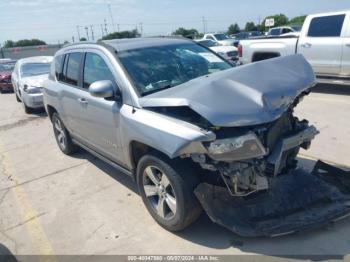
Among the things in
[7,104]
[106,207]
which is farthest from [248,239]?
[7,104]

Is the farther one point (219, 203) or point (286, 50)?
point (286, 50)

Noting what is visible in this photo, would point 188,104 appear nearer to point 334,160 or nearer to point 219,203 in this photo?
point 219,203

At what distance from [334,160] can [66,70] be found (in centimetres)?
422

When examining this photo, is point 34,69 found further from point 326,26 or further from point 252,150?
point 252,150

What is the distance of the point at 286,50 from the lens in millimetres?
10344

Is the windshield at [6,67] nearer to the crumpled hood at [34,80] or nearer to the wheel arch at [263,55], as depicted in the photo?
the crumpled hood at [34,80]

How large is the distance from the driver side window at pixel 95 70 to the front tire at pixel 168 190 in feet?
3.85

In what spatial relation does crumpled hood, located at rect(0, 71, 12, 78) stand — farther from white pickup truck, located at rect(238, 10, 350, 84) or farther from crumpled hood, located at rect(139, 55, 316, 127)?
crumpled hood, located at rect(139, 55, 316, 127)

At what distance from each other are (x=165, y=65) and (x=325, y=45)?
22.4 feet

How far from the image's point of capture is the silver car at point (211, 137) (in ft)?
10.1

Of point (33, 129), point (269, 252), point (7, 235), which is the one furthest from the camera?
point (33, 129)

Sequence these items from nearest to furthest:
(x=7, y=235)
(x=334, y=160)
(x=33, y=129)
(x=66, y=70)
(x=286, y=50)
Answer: (x=7, y=235)
(x=334, y=160)
(x=66, y=70)
(x=33, y=129)
(x=286, y=50)

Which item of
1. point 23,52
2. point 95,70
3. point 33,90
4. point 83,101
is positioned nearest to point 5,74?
point 33,90

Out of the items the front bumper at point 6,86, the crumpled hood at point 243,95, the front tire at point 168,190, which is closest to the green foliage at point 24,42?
the front bumper at point 6,86
